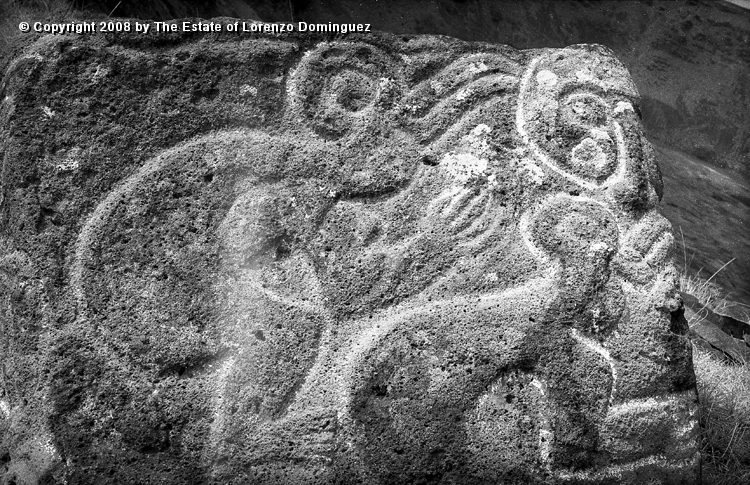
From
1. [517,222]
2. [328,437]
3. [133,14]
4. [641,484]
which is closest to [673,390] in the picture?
[641,484]

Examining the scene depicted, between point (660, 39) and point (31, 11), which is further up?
point (660, 39)

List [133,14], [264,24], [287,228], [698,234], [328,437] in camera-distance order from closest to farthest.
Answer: [328,437], [287,228], [264,24], [133,14], [698,234]

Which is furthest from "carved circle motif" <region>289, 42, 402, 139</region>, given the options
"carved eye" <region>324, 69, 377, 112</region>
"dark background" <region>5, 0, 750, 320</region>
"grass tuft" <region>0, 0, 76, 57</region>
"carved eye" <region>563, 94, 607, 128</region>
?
"grass tuft" <region>0, 0, 76, 57</region>

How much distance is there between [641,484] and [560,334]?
0.38 meters

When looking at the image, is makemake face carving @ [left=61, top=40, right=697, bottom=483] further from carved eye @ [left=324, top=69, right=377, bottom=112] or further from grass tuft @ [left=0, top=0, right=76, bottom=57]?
grass tuft @ [left=0, top=0, right=76, bottom=57]

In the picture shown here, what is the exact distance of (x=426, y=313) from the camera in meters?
1.80

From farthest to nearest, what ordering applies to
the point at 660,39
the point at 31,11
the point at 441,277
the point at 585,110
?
the point at 660,39
the point at 31,11
the point at 585,110
the point at 441,277

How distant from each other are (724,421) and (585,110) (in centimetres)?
140

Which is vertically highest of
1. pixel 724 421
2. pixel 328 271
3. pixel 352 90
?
pixel 352 90

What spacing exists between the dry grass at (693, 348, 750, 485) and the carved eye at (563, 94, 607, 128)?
108 cm

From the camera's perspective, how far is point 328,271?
184 centimetres

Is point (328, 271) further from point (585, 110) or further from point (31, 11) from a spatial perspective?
point (31, 11)

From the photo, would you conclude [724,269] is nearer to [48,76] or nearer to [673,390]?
[673,390]

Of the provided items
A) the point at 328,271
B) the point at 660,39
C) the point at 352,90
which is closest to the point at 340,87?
the point at 352,90
